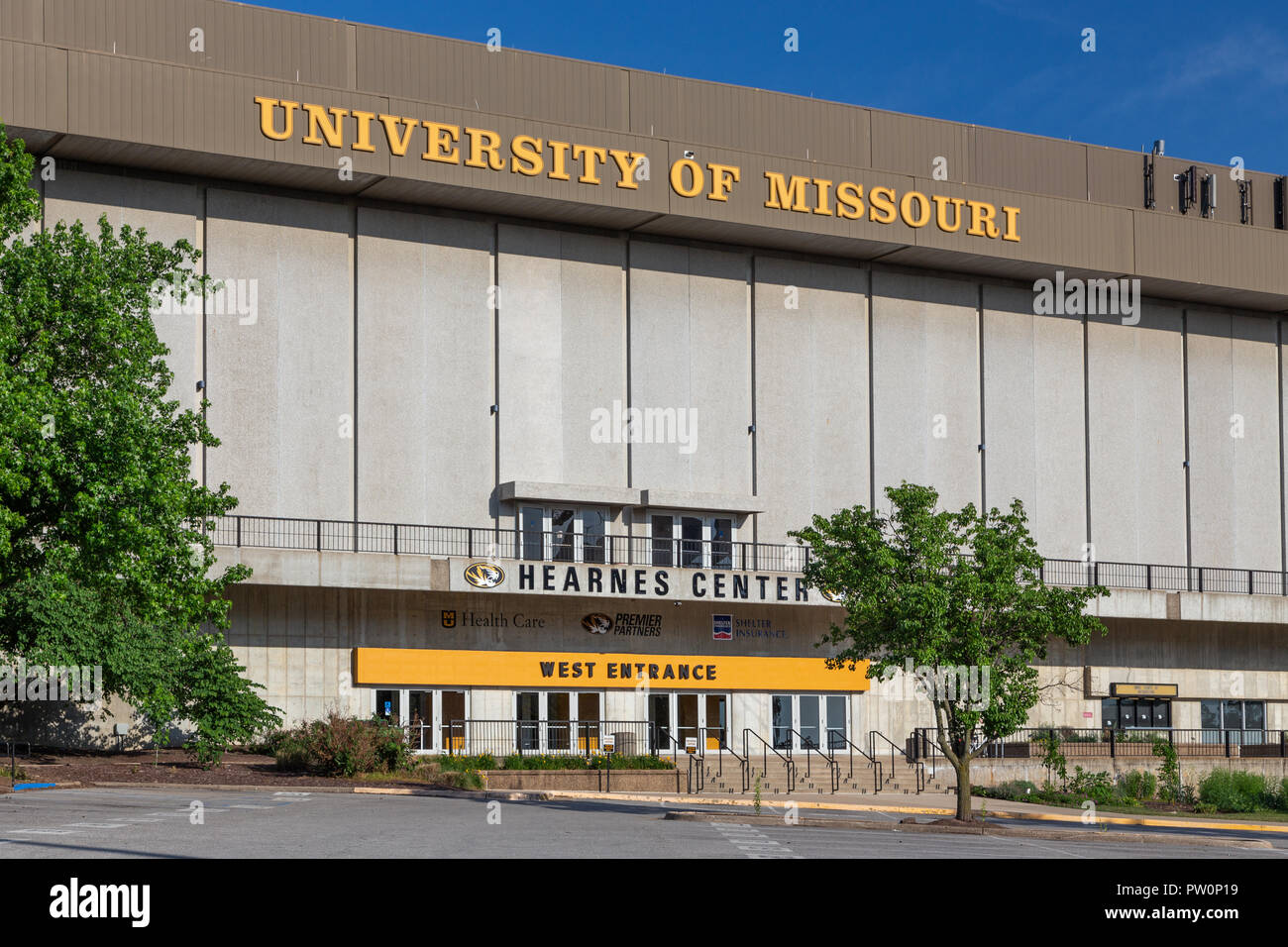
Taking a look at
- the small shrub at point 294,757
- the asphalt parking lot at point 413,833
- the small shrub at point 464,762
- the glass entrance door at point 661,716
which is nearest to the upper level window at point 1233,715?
the glass entrance door at point 661,716

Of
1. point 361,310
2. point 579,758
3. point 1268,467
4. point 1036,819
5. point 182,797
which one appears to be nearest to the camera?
point 182,797

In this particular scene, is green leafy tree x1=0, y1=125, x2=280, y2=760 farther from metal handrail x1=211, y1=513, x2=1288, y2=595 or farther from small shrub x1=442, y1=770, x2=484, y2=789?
metal handrail x1=211, y1=513, x2=1288, y2=595

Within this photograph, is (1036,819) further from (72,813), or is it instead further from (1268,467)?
(1268,467)

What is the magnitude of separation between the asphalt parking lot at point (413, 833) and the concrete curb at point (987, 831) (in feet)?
0.77

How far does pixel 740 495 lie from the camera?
153ft

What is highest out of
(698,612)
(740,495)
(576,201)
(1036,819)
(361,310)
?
(576,201)

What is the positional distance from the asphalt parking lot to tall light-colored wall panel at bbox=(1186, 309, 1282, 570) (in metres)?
27.8

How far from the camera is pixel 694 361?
46875 mm

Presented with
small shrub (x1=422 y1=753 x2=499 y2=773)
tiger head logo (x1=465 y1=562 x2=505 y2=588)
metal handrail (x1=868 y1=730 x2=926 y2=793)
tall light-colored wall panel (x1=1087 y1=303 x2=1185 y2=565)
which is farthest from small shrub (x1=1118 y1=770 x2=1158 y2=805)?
tiger head logo (x1=465 y1=562 x2=505 y2=588)

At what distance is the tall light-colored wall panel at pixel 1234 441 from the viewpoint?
53562 millimetres

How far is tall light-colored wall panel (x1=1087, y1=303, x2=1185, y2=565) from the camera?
5194cm

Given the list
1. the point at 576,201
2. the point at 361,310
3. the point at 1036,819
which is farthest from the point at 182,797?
the point at 576,201

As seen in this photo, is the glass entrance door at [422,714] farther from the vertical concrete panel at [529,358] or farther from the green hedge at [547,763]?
the vertical concrete panel at [529,358]

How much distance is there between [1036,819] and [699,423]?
63.1 feet
